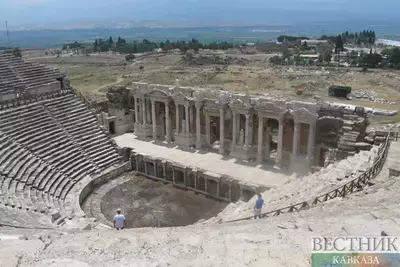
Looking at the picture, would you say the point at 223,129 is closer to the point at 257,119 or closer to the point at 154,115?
the point at 257,119

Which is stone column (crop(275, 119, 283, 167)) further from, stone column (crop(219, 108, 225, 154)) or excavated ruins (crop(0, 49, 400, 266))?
stone column (crop(219, 108, 225, 154))

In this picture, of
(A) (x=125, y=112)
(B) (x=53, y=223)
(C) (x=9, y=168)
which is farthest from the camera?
(A) (x=125, y=112)

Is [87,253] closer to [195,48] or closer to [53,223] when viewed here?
Answer: [53,223]

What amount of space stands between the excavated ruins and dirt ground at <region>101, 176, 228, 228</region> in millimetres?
177

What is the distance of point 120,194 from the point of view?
25.8 meters

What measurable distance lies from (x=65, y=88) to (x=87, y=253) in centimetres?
2670

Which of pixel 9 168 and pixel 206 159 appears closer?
pixel 9 168

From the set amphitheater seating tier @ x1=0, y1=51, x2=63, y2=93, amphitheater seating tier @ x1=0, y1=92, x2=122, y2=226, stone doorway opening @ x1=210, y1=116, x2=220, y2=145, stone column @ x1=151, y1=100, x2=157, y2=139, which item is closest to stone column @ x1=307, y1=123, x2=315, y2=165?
stone doorway opening @ x1=210, y1=116, x2=220, y2=145

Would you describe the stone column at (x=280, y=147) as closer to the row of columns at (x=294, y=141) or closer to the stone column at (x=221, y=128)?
the row of columns at (x=294, y=141)

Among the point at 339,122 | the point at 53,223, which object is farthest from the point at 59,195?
the point at 339,122

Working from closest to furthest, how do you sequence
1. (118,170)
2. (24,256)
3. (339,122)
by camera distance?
1. (24,256)
2. (339,122)
3. (118,170)

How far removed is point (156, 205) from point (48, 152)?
28.2 feet

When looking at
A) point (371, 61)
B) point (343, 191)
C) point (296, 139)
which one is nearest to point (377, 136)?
point (296, 139)

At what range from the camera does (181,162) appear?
28281 mm
